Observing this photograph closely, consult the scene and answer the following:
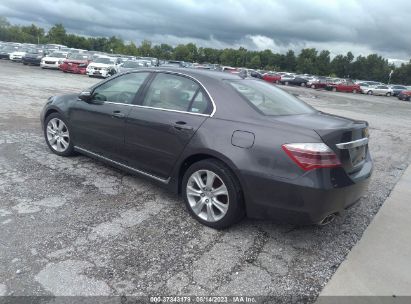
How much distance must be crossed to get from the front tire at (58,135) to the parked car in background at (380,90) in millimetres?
49003

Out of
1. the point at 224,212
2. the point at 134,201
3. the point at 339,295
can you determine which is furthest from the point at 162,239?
the point at 339,295

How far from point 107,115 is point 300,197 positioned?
2.71 metres

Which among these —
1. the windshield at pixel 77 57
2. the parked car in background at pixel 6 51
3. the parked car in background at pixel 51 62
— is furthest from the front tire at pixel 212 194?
the parked car in background at pixel 6 51

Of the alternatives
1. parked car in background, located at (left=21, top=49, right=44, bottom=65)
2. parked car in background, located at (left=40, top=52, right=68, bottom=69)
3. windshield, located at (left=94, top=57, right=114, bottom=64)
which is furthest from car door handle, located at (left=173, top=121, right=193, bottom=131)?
parked car in background, located at (left=21, top=49, right=44, bottom=65)

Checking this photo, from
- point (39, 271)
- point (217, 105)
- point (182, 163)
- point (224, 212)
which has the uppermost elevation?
point (217, 105)

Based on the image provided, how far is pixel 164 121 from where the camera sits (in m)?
4.17

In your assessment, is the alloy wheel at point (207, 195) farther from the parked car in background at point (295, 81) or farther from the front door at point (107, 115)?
the parked car in background at point (295, 81)

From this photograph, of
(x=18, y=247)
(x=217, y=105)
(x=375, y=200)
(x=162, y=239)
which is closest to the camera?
(x=18, y=247)

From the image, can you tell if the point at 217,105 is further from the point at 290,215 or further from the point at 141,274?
the point at 141,274

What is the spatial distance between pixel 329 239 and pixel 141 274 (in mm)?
1987

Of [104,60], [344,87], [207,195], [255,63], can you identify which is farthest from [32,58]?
[255,63]

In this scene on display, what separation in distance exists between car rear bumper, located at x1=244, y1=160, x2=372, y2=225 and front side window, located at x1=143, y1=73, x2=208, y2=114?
3.52 ft

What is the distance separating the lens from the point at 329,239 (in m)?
3.92

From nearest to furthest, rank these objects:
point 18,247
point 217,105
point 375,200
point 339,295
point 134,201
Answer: point 339,295
point 18,247
point 217,105
point 134,201
point 375,200
